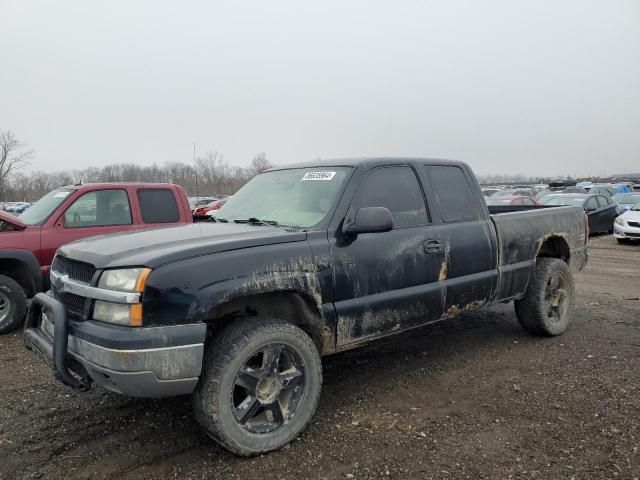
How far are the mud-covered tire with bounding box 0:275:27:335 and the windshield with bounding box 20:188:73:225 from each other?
0.86 meters

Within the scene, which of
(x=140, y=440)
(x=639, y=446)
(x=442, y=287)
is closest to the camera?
(x=639, y=446)

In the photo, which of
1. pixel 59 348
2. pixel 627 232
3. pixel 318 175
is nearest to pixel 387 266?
pixel 318 175

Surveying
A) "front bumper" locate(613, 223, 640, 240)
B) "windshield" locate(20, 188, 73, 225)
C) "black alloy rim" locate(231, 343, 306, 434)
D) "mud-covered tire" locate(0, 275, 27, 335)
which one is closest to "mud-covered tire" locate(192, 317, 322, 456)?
"black alloy rim" locate(231, 343, 306, 434)

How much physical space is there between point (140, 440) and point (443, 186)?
314 cm

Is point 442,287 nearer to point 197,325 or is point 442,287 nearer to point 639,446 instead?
point 639,446

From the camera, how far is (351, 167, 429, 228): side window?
12.8 feet

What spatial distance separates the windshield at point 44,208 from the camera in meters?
6.38

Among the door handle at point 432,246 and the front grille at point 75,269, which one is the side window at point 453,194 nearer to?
the door handle at point 432,246

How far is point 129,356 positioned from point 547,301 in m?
4.34

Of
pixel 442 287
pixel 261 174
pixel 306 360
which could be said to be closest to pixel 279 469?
pixel 306 360

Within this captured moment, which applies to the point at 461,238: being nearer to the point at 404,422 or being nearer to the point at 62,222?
the point at 404,422

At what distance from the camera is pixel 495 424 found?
344 cm

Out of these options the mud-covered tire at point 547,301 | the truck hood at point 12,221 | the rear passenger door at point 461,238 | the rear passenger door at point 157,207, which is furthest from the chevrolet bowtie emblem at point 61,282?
the mud-covered tire at point 547,301

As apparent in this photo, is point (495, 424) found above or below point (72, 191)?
below
